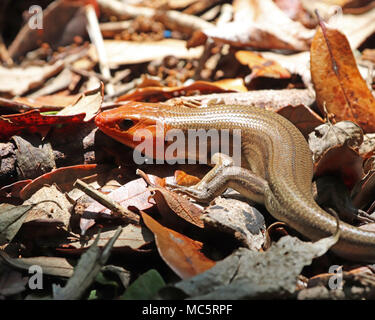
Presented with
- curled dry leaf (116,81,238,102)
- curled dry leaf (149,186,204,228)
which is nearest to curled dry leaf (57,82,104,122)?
curled dry leaf (116,81,238,102)

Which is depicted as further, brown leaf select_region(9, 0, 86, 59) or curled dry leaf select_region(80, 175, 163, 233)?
brown leaf select_region(9, 0, 86, 59)

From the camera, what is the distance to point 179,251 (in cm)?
271

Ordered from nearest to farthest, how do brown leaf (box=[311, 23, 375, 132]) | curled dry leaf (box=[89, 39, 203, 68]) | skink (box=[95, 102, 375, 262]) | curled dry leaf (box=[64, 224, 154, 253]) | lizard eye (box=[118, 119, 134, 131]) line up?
curled dry leaf (box=[64, 224, 154, 253]) → skink (box=[95, 102, 375, 262]) → lizard eye (box=[118, 119, 134, 131]) → brown leaf (box=[311, 23, 375, 132]) → curled dry leaf (box=[89, 39, 203, 68])

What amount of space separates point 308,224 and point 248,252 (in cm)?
64

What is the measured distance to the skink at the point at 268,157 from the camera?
294 cm

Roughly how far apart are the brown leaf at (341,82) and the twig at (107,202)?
2458 millimetres

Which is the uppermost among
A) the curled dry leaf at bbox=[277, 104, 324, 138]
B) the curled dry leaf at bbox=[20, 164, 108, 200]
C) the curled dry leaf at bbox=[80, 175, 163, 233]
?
the curled dry leaf at bbox=[277, 104, 324, 138]

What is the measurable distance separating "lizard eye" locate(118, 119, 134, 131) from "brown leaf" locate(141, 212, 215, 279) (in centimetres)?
124

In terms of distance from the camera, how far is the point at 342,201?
3.29 m

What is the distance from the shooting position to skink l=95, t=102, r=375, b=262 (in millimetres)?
2941

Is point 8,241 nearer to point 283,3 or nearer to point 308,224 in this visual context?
point 308,224

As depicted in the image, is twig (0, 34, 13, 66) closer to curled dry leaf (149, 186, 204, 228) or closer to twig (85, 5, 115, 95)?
twig (85, 5, 115, 95)

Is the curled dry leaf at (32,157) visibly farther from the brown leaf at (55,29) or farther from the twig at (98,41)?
the brown leaf at (55,29)

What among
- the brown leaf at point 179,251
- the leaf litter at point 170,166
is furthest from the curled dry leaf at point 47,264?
the brown leaf at point 179,251
